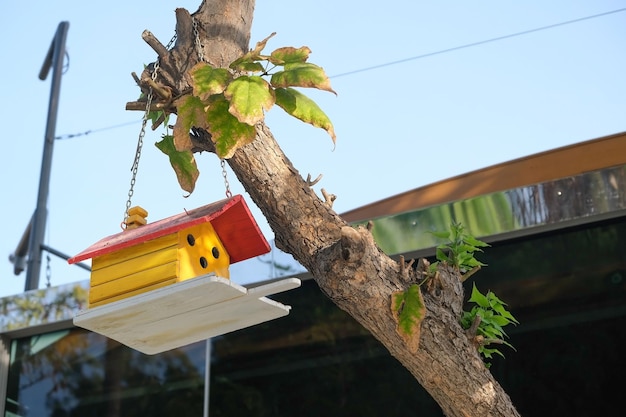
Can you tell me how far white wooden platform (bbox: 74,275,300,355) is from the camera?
230 cm

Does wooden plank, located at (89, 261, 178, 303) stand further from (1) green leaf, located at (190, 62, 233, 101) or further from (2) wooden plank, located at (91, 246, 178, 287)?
(1) green leaf, located at (190, 62, 233, 101)

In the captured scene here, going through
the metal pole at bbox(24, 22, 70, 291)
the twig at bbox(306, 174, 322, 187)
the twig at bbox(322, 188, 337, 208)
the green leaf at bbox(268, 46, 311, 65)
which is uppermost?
the metal pole at bbox(24, 22, 70, 291)

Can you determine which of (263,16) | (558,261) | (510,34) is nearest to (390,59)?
(510,34)

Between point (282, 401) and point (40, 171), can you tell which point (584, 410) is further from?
point (40, 171)

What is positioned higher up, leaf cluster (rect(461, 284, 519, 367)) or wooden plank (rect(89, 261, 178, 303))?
wooden plank (rect(89, 261, 178, 303))

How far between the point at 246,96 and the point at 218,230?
28.6 inches

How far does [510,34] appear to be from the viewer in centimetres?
807

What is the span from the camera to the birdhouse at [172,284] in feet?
7.68

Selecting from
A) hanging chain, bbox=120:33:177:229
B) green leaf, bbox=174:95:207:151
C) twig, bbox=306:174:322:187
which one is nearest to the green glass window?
hanging chain, bbox=120:33:177:229

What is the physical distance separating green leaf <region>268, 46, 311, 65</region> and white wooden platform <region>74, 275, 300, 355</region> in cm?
58

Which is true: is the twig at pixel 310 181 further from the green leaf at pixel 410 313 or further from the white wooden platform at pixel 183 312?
the green leaf at pixel 410 313

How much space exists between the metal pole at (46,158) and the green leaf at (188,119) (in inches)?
213

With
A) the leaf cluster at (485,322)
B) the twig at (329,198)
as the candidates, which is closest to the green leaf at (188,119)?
the twig at (329,198)

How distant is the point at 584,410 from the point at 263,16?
6983mm
